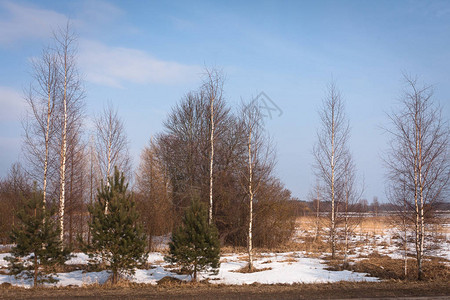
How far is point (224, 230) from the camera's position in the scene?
24.3 m

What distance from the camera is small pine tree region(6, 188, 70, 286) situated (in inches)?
408

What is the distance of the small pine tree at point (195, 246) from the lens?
11.4 m

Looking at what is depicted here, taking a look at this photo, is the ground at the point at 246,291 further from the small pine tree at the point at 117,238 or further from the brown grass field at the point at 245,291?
the small pine tree at the point at 117,238

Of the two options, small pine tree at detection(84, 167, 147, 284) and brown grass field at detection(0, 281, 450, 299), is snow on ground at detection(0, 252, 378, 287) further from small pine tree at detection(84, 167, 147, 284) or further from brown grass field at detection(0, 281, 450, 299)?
brown grass field at detection(0, 281, 450, 299)

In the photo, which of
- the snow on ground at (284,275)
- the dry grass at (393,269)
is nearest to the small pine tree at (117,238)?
the snow on ground at (284,275)

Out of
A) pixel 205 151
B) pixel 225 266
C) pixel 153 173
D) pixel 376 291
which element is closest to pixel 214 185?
pixel 205 151

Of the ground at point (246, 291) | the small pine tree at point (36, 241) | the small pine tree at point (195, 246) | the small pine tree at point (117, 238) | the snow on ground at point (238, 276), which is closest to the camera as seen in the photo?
the ground at point (246, 291)

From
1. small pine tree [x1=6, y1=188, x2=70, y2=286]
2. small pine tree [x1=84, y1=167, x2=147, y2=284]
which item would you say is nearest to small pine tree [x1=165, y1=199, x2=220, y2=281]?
small pine tree [x1=84, y1=167, x2=147, y2=284]

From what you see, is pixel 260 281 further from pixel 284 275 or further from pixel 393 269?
pixel 393 269

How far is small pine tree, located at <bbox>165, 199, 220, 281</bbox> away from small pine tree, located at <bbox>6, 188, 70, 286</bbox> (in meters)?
3.57

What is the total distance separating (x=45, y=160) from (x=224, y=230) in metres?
13.4

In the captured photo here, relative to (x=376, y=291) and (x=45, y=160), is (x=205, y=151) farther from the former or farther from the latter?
(x=376, y=291)

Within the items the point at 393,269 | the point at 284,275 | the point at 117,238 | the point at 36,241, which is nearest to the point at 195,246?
the point at 117,238

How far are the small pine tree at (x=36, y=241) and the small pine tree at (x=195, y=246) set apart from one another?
357cm
